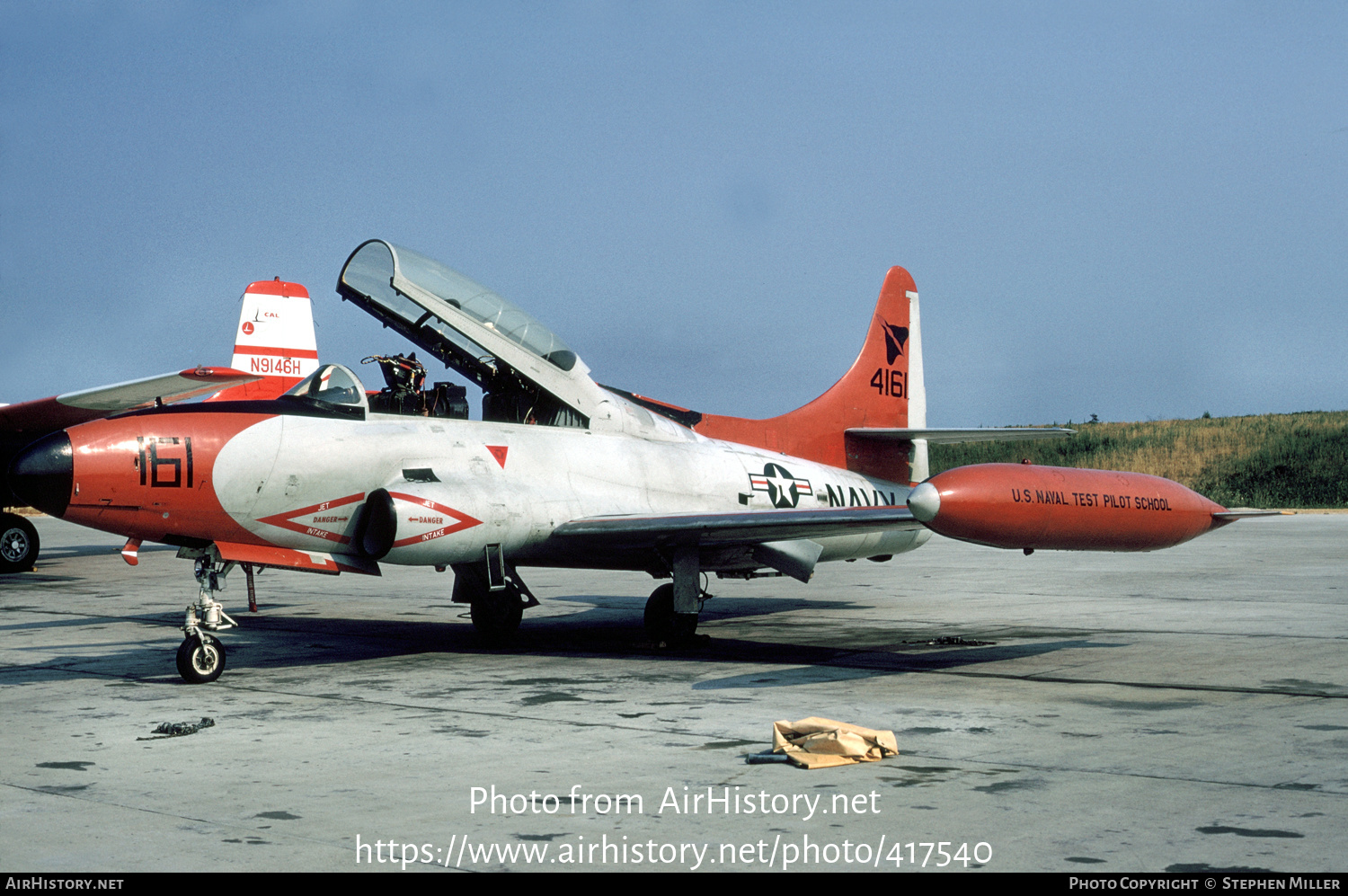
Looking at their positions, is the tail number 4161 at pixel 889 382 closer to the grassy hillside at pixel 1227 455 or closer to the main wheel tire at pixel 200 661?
the main wheel tire at pixel 200 661

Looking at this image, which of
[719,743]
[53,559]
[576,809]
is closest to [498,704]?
[719,743]

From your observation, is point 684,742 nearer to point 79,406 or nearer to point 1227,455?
point 79,406

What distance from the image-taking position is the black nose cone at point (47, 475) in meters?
8.31

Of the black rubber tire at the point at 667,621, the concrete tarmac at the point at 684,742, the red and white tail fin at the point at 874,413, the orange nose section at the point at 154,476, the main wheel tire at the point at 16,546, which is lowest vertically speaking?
the concrete tarmac at the point at 684,742

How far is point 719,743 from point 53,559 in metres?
21.7

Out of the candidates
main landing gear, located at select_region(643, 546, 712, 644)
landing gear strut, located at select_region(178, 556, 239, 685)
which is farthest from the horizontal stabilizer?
landing gear strut, located at select_region(178, 556, 239, 685)

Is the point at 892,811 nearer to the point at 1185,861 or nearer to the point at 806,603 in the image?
the point at 1185,861

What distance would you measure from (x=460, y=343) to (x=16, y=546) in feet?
48.0

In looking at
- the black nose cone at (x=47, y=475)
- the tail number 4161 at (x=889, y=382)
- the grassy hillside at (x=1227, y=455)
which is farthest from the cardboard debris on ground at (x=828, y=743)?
the grassy hillside at (x=1227, y=455)

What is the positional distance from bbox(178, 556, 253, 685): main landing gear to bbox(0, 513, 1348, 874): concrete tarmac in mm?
240

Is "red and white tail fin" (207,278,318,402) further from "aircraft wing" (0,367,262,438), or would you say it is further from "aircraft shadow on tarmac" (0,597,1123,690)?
"aircraft shadow on tarmac" (0,597,1123,690)

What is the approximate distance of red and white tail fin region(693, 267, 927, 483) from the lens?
46.4 feet

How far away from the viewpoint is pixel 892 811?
5180mm

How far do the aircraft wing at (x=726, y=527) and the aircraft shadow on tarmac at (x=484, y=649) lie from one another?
3.35ft
